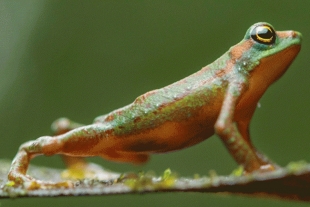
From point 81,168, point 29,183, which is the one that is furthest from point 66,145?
point 81,168

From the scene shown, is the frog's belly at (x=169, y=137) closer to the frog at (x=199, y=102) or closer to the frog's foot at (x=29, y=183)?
the frog at (x=199, y=102)

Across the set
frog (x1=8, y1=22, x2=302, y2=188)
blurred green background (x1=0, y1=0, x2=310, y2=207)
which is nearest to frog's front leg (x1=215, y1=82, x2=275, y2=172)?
frog (x1=8, y1=22, x2=302, y2=188)

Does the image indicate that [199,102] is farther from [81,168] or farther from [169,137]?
[81,168]

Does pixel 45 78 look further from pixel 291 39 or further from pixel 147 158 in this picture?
pixel 291 39

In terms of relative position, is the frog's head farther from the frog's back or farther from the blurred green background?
the blurred green background

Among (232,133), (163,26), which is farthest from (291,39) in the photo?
(163,26)

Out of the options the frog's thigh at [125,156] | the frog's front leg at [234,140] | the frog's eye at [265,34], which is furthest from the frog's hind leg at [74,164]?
the frog's eye at [265,34]
